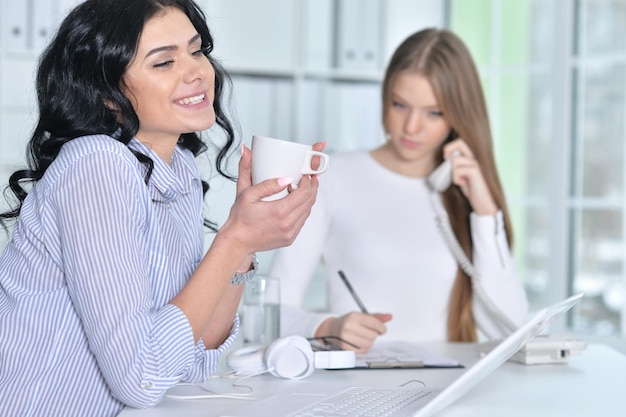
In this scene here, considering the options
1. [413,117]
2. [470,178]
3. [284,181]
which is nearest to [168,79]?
[284,181]

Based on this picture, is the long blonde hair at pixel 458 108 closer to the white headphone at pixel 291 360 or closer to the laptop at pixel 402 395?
the white headphone at pixel 291 360

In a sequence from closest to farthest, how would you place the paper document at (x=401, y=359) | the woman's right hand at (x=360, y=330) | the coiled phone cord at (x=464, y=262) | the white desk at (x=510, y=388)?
the white desk at (x=510, y=388) < the paper document at (x=401, y=359) < the woman's right hand at (x=360, y=330) < the coiled phone cord at (x=464, y=262)

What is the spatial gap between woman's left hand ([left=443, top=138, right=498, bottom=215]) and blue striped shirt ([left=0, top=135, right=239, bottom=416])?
113cm

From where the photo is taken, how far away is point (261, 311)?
192 centimetres

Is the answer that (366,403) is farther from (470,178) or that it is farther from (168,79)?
(470,178)

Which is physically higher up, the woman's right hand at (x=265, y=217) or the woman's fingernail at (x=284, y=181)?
the woman's fingernail at (x=284, y=181)

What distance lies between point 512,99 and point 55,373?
3471 millimetres

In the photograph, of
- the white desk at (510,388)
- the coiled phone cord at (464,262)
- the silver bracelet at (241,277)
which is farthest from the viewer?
the coiled phone cord at (464,262)

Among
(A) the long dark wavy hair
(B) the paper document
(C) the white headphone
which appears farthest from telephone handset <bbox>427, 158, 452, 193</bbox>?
(A) the long dark wavy hair

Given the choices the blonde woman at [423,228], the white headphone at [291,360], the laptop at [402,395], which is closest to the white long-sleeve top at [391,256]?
the blonde woman at [423,228]

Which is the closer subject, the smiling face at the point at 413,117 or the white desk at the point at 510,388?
the white desk at the point at 510,388

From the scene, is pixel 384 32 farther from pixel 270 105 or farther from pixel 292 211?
pixel 292 211

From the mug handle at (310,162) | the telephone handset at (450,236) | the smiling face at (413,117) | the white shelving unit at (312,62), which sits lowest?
the telephone handset at (450,236)

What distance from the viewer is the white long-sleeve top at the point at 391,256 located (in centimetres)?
237
